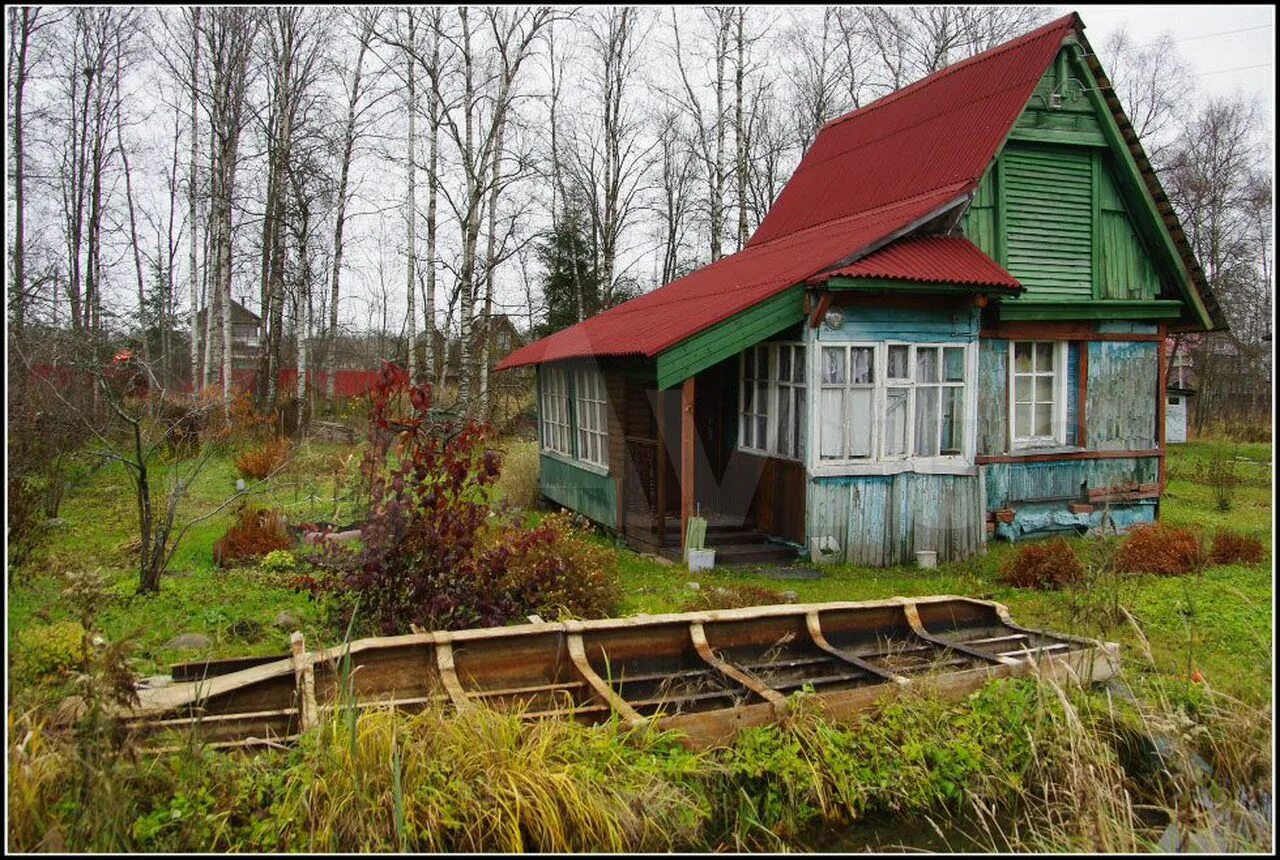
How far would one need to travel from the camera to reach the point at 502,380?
92.6 feet

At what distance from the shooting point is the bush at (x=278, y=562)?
421 inches

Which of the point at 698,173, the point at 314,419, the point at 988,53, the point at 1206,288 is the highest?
the point at 698,173

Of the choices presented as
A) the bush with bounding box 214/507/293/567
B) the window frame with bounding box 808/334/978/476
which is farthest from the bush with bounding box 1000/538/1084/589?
the bush with bounding box 214/507/293/567

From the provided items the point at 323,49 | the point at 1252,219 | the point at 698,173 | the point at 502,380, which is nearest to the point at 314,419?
the point at 502,380

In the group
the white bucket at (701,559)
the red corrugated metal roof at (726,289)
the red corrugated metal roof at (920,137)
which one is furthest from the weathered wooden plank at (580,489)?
A: the red corrugated metal roof at (920,137)

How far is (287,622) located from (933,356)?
26.6ft

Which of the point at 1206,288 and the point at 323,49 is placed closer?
the point at 1206,288

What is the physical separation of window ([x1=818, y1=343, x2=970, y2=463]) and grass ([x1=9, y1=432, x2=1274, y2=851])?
3.57 meters

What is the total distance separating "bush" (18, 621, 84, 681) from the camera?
19.8ft

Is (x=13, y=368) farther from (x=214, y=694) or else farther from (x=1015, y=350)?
(x=1015, y=350)

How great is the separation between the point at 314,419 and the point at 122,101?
36.2 feet

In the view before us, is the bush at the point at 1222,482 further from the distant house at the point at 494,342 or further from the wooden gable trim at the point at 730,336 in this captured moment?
the distant house at the point at 494,342

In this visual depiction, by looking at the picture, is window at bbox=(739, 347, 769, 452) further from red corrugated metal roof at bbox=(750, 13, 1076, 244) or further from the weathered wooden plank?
red corrugated metal roof at bbox=(750, 13, 1076, 244)

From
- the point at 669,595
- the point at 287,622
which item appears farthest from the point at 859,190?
the point at 287,622
